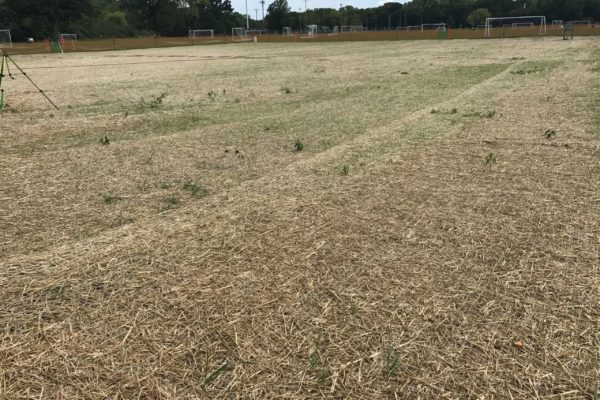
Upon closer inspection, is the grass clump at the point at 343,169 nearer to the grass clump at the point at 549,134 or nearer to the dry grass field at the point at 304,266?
the dry grass field at the point at 304,266

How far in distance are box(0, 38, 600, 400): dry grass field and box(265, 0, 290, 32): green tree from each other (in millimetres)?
127228

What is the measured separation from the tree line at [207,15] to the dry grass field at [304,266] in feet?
301

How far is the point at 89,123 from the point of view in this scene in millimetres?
9875

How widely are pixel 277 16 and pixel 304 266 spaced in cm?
13432

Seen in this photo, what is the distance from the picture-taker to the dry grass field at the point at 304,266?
259 cm

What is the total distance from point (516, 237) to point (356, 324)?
189cm

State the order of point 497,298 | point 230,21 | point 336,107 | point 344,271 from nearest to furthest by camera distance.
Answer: point 497,298 → point 344,271 → point 336,107 → point 230,21

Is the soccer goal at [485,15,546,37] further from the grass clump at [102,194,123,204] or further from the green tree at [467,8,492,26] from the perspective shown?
the grass clump at [102,194,123,204]

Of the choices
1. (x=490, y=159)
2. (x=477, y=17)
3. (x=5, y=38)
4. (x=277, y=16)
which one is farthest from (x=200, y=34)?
(x=490, y=159)

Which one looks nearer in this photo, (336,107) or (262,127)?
(262,127)

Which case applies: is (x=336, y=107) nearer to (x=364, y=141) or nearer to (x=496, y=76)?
(x=364, y=141)

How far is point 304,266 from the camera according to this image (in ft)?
12.0

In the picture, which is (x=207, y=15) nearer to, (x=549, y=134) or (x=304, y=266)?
(x=549, y=134)

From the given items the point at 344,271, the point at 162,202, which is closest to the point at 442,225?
the point at 344,271
